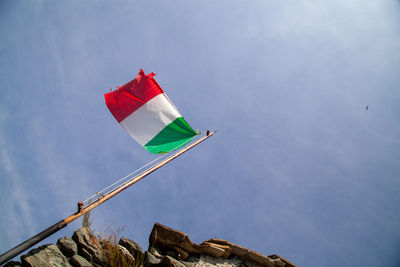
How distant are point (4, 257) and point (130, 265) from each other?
2.94 metres

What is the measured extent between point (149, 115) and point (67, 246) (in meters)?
4.22

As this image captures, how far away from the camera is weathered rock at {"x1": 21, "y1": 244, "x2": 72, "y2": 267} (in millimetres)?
4337

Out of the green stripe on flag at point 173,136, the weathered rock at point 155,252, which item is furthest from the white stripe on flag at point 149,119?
the weathered rock at point 155,252

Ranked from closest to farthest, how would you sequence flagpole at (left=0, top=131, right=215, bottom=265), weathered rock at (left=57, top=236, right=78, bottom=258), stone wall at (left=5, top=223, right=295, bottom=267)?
flagpole at (left=0, top=131, right=215, bottom=265) < stone wall at (left=5, top=223, right=295, bottom=267) < weathered rock at (left=57, top=236, right=78, bottom=258)

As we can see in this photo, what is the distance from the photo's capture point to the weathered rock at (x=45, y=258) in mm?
4337

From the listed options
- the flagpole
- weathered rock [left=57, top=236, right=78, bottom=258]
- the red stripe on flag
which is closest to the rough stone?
weathered rock [left=57, top=236, right=78, bottom=258]

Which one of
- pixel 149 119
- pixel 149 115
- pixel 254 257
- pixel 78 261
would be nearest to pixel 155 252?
pixel 78 261

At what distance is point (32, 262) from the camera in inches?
171

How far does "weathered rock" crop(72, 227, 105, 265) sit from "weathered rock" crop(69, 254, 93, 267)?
27 cm

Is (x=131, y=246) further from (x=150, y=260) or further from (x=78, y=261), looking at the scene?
(x=78, y=261)

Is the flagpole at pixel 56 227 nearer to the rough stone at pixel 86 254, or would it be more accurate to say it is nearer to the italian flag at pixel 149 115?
the italian flag at pixel 149 115

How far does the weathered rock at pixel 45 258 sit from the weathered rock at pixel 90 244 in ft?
2.00

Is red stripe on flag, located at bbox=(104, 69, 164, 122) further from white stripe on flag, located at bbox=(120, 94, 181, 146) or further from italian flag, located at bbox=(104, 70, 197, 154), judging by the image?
white stripe on flag, located at bbox=(120, 94, 181, 146)

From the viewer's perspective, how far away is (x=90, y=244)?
5.77 meters
